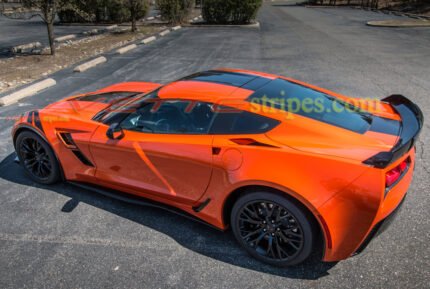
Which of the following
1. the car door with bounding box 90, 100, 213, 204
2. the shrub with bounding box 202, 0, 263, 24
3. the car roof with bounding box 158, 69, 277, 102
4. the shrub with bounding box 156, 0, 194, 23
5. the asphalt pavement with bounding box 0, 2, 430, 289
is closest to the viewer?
the asphalt pavement with bounding box 0, 2, 430, 289

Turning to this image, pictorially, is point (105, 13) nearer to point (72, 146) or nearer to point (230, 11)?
point (230, 11)

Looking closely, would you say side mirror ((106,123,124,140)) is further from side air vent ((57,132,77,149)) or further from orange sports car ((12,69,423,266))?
side air vent ((57,132,77,149))

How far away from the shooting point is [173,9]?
2259 cm

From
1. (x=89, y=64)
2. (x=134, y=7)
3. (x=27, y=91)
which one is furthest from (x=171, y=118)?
(x=134, y=7)

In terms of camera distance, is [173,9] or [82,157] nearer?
[82,157]

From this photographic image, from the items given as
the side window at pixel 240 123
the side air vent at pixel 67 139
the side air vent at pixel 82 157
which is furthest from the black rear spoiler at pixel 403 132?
the side air vent at pixel 67 139

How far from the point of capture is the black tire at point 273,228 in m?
2.77

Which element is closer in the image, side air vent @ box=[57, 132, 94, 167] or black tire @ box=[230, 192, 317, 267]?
black tire @ box=[230, 192, 317, 267]

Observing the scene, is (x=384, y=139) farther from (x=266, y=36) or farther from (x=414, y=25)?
(x=414, y=25)

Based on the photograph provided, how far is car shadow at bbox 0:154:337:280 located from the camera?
3.03 meters

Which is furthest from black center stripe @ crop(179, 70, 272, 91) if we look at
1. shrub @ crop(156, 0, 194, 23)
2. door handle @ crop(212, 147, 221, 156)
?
shrub @ crop(156, 0, 194, 23)

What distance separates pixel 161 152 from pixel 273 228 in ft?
4.07

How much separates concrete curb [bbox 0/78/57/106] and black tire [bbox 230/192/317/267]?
22.0 feet

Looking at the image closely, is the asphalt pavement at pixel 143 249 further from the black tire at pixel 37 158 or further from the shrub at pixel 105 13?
the shrub at pixel 105 13
